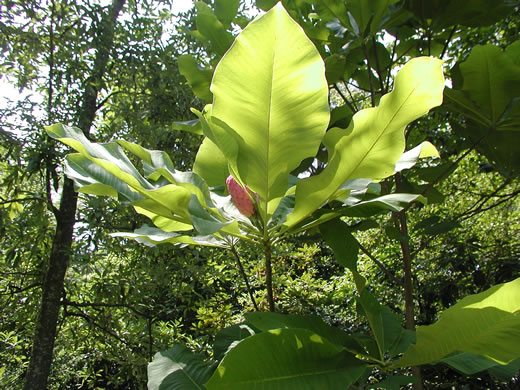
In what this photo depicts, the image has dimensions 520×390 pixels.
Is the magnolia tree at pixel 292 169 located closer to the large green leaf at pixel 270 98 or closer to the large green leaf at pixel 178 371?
the large green leaf at pixel 270 98

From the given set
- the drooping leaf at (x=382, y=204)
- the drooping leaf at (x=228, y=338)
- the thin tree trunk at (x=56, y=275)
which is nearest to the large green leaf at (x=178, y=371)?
the drooping leaf at (x=228, y=338)

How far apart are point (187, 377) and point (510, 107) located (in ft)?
2.94

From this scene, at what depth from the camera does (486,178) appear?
4023 mm

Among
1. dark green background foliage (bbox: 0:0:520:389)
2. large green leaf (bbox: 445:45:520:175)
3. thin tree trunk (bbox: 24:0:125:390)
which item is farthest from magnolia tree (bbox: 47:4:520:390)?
thin tree trunk (bbox: 24:0:125:390)

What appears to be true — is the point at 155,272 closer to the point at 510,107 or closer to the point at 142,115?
the point at 142,115

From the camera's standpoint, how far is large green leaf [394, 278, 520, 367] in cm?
49

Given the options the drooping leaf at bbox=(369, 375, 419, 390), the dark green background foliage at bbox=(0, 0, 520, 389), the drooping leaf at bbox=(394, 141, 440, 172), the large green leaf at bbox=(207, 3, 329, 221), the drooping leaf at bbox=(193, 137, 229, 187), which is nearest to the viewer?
the large green leaf at bbox=(207, 3, 329, 221)

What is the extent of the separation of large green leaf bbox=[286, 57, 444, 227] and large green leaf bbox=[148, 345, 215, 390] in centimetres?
40

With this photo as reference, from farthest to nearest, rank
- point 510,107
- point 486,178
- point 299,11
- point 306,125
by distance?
point 486,178 < point 299,11 < point 510,107 < point 306,125

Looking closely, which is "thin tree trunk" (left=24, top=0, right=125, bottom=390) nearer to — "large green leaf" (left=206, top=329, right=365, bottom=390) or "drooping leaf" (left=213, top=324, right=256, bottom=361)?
"drooping leaf" (left=213, top=324, right=256, bottom=361)

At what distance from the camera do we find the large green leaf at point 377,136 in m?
0.47


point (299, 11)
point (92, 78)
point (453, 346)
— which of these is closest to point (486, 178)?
point (299, 11)

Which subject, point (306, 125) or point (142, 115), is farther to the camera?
point (142, 115)

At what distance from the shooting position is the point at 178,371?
775 mm
